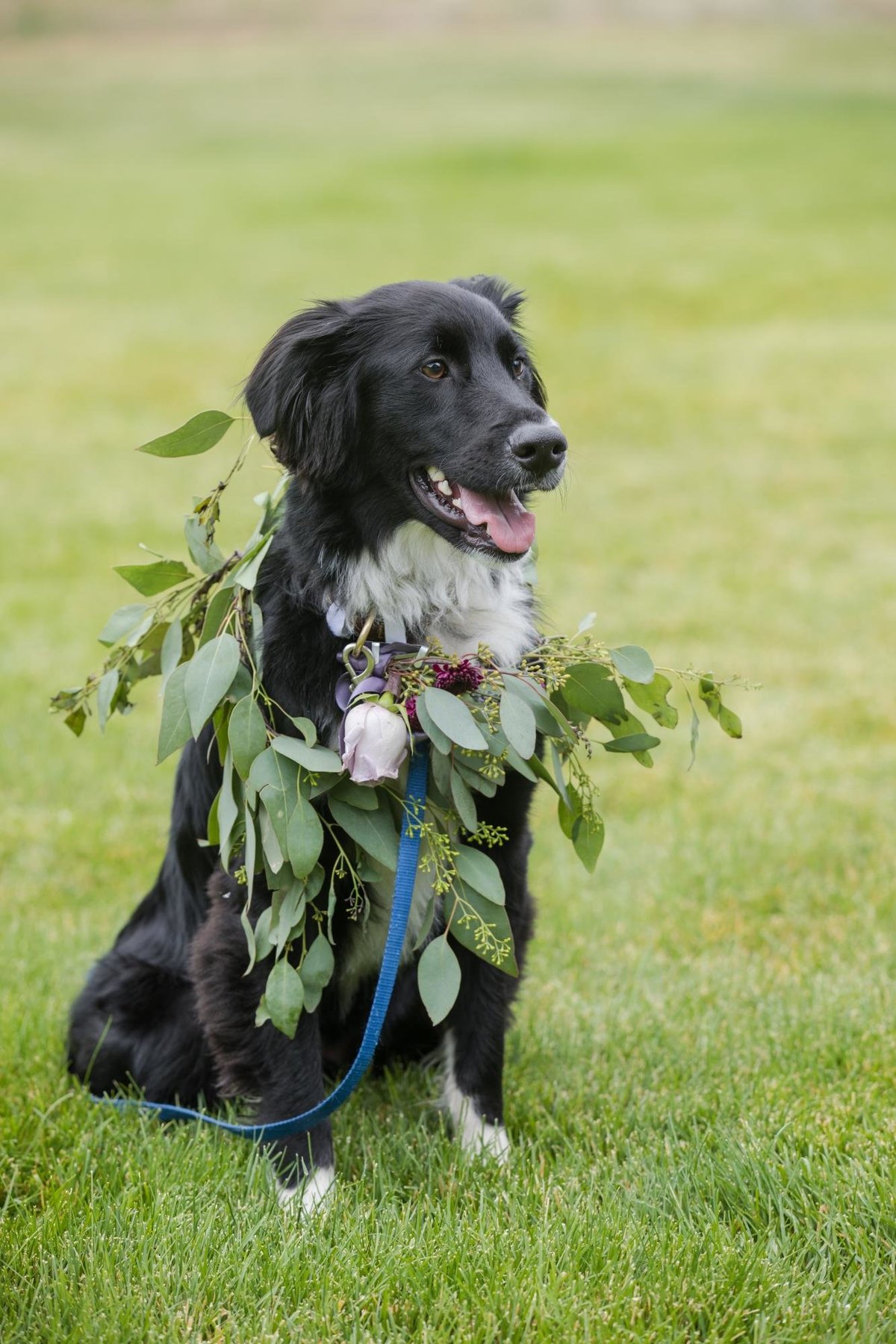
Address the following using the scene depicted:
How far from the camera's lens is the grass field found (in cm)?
251

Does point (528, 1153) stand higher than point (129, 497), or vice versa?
point (528, 1153)

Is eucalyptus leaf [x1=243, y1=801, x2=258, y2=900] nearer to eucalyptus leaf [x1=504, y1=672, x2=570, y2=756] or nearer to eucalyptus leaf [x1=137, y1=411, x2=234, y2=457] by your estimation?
eucalyptus leaf [x1=504, y1=672, x2=570, y2=756]

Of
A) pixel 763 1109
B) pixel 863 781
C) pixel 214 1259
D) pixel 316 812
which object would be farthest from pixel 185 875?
pixel 863 781

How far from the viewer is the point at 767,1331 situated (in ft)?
7.73

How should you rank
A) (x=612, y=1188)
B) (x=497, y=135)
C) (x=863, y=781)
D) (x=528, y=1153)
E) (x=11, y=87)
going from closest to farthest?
1. (x=612, y=1188)
2. (x=528, y=1153)
3. (x=863, y=781)
4. (x=497, y=135)
5. (x=11, y=87)

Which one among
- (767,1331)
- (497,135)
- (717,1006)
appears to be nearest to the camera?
(767,1331)

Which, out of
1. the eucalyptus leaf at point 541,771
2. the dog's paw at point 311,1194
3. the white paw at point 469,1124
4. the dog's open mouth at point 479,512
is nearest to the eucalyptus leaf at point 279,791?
the eucalyptus leaf at point 541,771

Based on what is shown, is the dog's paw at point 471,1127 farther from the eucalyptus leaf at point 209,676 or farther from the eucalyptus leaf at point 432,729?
the eucalyptus leaf at point 209,676

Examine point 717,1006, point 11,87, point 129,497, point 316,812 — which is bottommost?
point 11,87

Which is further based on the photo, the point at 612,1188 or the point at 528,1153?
the point at 528,1153

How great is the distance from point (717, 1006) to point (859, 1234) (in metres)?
1.27

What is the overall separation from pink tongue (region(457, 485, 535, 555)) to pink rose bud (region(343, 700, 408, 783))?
49 centimetres

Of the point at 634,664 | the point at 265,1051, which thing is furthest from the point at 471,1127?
the point at 634,664

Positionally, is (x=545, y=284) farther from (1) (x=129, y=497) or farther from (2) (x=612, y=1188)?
(2) (x=612, y=1188)
